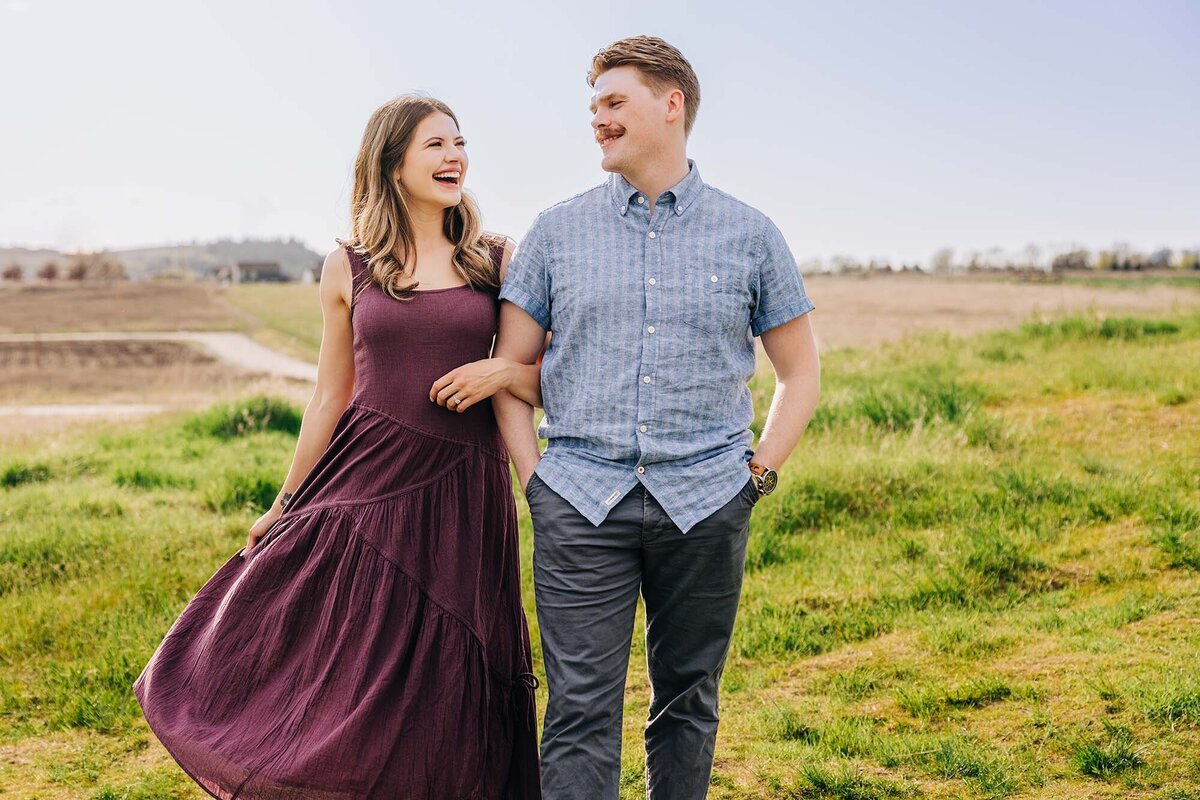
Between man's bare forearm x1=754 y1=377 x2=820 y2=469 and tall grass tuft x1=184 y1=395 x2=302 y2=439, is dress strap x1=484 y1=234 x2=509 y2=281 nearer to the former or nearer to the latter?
man's bare forearm x1=754 y1=377 x2=820 y2=469

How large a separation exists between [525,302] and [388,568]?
843 millimetres

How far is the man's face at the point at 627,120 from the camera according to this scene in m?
2.85

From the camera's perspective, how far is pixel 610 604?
9.32 ft

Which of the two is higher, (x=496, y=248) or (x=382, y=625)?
(x=496, y=248)

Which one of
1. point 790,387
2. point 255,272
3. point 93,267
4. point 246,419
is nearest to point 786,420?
point 790,387

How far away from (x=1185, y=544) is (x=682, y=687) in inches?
140

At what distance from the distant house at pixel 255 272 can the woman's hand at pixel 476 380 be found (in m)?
96.8

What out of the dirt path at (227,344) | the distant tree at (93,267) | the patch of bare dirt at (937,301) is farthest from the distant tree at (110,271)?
the patch of bare dirt at (937,301)

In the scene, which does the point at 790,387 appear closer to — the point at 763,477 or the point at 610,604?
the point at 763,477

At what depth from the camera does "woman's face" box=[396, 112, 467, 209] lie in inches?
129

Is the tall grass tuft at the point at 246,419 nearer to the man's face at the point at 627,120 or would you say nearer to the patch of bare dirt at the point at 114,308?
the man's face at the point at 627,120

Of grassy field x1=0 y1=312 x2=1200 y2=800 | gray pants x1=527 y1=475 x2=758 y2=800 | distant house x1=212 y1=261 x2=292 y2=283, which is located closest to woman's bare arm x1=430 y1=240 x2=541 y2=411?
gray pants x1=527 y1=475 x2=758 y2=800

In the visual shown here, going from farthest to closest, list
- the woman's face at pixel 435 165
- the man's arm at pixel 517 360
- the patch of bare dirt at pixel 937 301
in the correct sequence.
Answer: the patch of bare dirt at pixel 937 301 → the woman's face at pixel 435 165 → the man's arm at pixel 517 360

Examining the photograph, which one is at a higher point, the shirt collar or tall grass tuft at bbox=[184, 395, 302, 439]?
A: the shirt collar
